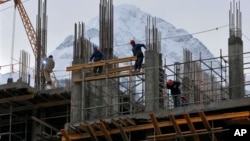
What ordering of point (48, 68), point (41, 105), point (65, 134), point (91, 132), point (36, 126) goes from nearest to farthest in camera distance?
point (91, 132)
point (65, 134)
point (41, 105)
point (36, 126)
point (48, 68)

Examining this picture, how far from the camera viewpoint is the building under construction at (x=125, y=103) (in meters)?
26.3

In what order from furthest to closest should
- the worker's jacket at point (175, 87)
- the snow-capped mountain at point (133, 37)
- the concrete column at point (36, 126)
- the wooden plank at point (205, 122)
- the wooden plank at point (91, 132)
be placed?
the snow-capped mountain at point (133, 37) → the concrete column at point (36, 126) → the worker's jacket at point (175, 87) → the wooden plank at point (91, 132) → the wooden plank at point (205, 122)

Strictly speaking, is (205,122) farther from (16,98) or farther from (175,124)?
(16,98)

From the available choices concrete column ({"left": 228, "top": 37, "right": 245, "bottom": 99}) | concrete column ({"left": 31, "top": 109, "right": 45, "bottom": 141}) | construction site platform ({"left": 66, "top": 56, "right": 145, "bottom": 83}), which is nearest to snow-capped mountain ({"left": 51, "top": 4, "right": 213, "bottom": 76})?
concrete column ({"left": 31, "top": 109, "right": 45, "bottom": 141})

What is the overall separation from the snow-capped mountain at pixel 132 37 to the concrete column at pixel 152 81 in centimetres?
8499

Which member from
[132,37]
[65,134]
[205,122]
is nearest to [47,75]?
[65,134]

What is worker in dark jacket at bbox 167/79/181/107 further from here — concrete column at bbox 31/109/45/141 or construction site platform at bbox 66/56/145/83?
concrete column at bbox 31/109/45/141

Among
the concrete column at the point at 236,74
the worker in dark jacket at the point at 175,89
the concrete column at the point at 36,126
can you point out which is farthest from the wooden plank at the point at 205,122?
the concrete column at the point at 36,126

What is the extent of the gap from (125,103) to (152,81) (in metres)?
1.28

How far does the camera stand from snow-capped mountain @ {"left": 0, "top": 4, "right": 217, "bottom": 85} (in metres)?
120

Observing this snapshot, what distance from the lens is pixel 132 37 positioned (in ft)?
422

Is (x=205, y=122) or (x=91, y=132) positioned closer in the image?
(x=205, y=122)

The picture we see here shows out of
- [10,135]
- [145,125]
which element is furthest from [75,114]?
[10,135]

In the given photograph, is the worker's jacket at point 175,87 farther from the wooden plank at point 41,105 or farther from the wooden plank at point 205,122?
the wooden plank at point 41,105
